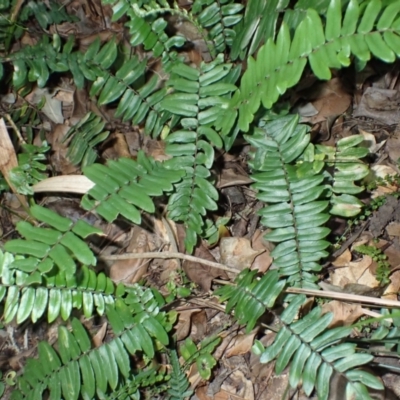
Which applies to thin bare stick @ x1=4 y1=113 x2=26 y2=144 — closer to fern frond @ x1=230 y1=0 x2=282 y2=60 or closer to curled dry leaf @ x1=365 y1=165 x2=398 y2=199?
fern frond @ x1=230 y1=0 x2=282 y2=60

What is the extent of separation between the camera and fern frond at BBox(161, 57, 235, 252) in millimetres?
2395

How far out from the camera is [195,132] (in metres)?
2.45

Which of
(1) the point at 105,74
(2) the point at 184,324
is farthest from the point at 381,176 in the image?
(1) the point at 105,74

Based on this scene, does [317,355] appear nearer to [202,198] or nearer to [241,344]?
[241,344]

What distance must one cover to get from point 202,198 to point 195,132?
11.6 inches

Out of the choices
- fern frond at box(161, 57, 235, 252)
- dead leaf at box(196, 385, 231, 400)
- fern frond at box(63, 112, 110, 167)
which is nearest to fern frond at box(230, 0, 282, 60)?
fern frond at box(161, 57, 235, 252)

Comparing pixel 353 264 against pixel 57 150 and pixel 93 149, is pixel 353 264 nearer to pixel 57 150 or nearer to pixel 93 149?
pixel 93 149

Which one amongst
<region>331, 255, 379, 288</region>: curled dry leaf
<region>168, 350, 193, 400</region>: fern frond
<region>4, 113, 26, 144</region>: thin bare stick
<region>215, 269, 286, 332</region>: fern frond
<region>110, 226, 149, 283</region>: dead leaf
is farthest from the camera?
<region>4, 113, 26, 144</region>: thin bare stick

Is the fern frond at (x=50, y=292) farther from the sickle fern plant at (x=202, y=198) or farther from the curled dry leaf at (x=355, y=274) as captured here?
the curled dry leaf at (x=355, y=274)

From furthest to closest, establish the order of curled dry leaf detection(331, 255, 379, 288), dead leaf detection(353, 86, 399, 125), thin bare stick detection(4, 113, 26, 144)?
thin bare stick detection(4, 113, 26, 144)
dead leaf detection(353, 86, 399, 125)
curled dry leaf detection(331, 255, 379, 288)

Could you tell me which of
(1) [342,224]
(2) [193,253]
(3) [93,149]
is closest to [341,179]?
(1) [342,224]

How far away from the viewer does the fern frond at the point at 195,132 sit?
2.39 metres

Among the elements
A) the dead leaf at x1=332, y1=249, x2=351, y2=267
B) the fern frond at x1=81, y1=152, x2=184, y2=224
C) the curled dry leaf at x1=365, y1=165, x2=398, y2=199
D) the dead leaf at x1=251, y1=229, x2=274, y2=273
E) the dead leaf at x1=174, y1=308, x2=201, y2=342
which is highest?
the fern frond at x1=81, y1=152, x2=184, y2=224

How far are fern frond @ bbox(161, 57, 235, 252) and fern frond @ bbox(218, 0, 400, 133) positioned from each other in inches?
14.8
